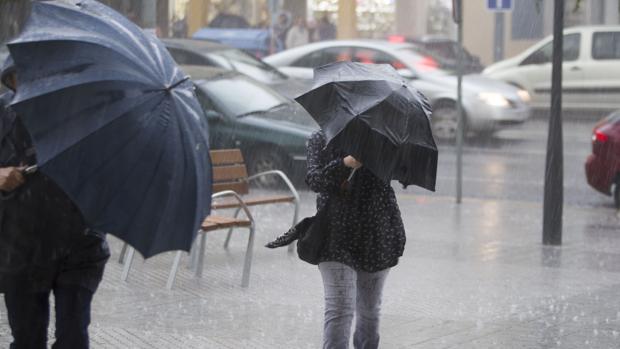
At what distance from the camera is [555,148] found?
1144cm

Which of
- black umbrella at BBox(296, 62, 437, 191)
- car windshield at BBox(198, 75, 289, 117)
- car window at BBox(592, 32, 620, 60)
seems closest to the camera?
black umbrella at BBox(296, 62, 437, 191)

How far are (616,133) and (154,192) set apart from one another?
10.5 metres

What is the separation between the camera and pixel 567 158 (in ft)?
64.1

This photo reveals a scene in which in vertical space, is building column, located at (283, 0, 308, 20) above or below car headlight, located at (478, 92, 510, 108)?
above

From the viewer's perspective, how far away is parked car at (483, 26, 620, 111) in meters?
24.5

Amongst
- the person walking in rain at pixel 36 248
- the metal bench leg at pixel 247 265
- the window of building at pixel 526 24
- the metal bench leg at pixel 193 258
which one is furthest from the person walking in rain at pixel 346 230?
the window of building at pixel 526 24

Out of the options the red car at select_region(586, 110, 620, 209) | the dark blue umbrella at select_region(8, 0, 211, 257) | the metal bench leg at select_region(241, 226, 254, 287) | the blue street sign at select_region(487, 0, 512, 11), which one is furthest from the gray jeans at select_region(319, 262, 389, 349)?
the blue street sign at select_region(487, 0, 512, 11)

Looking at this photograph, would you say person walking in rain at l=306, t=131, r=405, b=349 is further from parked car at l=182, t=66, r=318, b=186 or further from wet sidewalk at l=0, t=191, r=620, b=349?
parked car at l=182, t=66, r=318, b=186

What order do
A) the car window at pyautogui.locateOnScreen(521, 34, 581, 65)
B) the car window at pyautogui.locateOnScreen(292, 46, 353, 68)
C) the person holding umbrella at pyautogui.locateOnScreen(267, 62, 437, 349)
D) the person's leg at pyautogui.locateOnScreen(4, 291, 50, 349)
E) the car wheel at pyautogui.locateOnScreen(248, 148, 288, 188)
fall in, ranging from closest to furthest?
1. the person's leg at pyautogui.locateOnScreen(4, 291, 50, 349)
2. the person holding umbrella at pyautogui.locateOnScreen(267, 62, 437, 349)
3. the car wheel at pyautogui.locateOnScreen(248, 148, 288, 188)
4. the car window at pyautogui.locateOnScreen(292, 46, 353, 68)
5. the car window at pyautogui.locateOnScreen(521, 34, 581, 65)

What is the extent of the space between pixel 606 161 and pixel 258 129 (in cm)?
405

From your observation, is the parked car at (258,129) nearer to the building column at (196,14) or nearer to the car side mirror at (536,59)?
the car side mirror at (536,59)

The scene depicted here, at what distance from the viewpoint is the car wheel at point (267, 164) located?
49.9 ft

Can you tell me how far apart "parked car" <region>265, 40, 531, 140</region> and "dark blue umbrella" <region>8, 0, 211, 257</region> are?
16.1m

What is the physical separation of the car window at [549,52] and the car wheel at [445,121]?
4503mm
